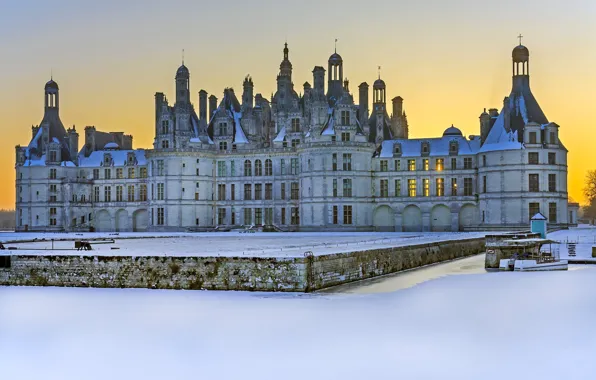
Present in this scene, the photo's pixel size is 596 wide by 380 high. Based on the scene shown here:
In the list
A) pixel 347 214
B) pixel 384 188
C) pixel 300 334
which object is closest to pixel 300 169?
pixel 347 214

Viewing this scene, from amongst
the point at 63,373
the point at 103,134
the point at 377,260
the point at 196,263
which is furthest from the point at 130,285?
the point at 103,134

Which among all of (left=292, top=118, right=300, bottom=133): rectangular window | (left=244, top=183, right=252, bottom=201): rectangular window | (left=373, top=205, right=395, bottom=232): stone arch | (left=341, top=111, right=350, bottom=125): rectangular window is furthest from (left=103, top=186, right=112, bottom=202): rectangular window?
(left=373, top=205, right=395, bottom=232): stone arch

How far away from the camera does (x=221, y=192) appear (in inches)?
2881

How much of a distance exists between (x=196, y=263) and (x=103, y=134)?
6275cm

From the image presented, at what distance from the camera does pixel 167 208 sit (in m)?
70.9

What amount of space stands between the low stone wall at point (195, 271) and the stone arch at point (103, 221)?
5259cm

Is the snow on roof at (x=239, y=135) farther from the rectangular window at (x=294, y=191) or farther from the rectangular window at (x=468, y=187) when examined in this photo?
the rectangular window at (x=468, y=187)

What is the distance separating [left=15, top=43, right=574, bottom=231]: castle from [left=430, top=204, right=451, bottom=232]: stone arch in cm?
10

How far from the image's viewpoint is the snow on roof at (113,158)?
7897 centimetres

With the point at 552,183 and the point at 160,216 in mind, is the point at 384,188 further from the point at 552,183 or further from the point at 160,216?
the point at 160,216

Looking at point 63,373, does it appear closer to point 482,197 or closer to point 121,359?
point 121,359

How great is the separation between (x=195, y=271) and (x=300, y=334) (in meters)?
7.87

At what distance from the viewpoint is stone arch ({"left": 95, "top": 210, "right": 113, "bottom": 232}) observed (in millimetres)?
79250

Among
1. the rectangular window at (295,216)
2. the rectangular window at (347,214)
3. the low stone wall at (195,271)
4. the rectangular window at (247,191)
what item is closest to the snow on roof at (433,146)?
the rectangular window at (347,214)
